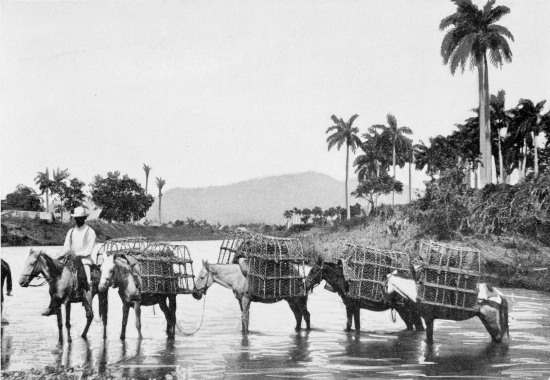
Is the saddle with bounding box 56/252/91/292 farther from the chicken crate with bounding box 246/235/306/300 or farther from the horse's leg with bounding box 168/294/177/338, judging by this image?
the chicken crate with bounding box 246/235/306/300

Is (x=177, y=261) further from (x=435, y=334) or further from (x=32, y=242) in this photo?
(x=32, y=242)

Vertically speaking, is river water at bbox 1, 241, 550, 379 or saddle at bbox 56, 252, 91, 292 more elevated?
saddle at bbox 56, 252, 91, 292

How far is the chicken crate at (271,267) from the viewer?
41.8 feet

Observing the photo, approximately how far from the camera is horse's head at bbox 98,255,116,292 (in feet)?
37.0

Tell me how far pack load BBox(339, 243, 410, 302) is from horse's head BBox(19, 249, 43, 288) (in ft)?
20.7

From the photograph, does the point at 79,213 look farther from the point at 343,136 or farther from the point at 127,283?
the point at 343,136

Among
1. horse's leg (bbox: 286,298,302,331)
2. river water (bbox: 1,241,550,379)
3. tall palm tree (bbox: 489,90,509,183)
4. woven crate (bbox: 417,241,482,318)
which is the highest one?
tall palm tree (bbox: 489,90,509,183)

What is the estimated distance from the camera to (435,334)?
13.4 meters

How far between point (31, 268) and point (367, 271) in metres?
6.83

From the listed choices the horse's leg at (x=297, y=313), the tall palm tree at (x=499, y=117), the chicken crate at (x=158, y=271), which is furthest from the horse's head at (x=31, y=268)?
the tall palm tree at (x=499, y=117)

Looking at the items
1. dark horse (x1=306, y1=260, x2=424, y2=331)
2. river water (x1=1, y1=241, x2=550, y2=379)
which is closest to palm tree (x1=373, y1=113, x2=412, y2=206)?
river water (x1=1, y1=241, x2=550, y2=379)

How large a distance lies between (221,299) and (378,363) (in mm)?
12153

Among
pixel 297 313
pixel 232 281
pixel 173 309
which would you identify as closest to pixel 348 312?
pixel 297 313

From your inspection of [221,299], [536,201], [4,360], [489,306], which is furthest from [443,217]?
[4,360]
